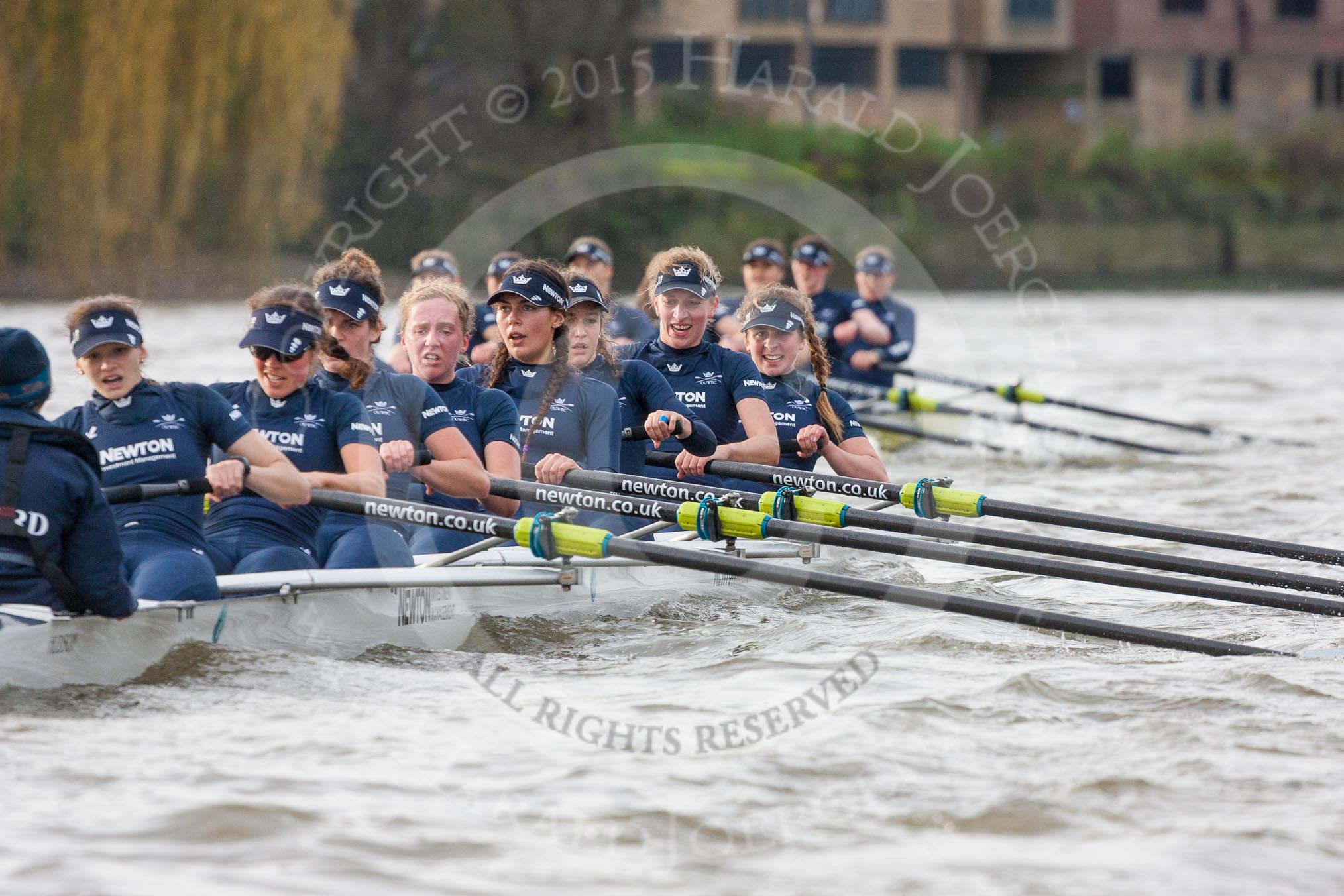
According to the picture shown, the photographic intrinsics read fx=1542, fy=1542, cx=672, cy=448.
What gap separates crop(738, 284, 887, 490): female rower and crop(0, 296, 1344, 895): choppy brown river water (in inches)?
27.5

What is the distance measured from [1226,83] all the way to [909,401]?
37.7m

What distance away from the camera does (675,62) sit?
33781 mm

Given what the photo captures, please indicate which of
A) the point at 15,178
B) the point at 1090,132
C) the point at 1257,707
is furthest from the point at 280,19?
the point at 1090,132

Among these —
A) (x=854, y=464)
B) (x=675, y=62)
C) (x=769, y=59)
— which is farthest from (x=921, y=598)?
(x=769, y=59)

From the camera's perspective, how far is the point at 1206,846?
13.2 feet

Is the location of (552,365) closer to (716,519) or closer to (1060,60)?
(716,519)

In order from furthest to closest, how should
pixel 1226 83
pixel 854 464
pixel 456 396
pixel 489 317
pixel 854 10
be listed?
pixel 1226 83, pixel 854 10, pixel 489 317, pixel 854 464, pixel 456 396

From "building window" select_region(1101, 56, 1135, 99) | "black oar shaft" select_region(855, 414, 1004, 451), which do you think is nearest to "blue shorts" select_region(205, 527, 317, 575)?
"black oar shaft" select_region(855, 414, 1004, 451)

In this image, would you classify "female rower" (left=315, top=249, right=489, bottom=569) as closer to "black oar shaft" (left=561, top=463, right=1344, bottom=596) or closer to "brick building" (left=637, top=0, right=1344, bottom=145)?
"black oar shaft" (left=561, top=463, right=1344, bottom=596)

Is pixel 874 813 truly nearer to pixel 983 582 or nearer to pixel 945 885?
pixel 945 885

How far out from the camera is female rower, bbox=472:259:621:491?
6.21m

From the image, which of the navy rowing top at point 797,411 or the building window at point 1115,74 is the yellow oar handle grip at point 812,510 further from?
the building window at point 1115,74

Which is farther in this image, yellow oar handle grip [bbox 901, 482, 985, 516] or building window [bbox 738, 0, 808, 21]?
building window [bbox 738, 0, 808, 21]

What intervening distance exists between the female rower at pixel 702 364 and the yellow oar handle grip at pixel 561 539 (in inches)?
56.5
